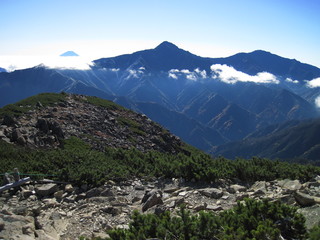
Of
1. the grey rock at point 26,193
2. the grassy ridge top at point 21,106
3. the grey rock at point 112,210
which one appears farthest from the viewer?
the grassy ridge top at point 21,106

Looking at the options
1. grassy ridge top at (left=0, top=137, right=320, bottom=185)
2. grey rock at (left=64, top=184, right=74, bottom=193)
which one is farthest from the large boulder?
grassy ridge top at (left=0, top=137, right=320, bottom=185)

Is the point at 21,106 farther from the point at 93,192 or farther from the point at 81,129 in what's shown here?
the point at 93,192

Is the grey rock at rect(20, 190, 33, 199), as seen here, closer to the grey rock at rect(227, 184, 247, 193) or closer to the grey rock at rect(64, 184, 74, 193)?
the grey rock at rect(64, 184, 74, 193)

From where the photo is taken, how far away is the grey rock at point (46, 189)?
16312mm

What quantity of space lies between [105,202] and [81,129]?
35402 mm

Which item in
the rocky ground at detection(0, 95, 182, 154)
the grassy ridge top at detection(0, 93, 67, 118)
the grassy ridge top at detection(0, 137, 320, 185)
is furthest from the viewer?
the grassy ridge top at detection(0, 93, 67, 118)

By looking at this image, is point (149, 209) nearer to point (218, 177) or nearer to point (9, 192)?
point (218, 177)

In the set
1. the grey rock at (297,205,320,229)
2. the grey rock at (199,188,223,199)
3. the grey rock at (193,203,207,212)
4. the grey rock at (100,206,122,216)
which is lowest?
the grey rock at (100,206,122,216)

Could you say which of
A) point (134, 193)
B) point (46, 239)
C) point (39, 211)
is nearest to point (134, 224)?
point (46, 239)

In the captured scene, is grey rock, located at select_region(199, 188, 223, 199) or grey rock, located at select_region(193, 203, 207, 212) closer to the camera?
grey rock, located at select_region(193, 203, 207, 212)

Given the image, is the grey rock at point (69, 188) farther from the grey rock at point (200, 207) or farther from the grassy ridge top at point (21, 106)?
the grassy ridge top at point (21, 106)

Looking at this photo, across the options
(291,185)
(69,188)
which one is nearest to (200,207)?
(291,185)

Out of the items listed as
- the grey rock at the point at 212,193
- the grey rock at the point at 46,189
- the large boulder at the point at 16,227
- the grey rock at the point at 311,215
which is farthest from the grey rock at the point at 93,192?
the grey rock at the point at 311,215

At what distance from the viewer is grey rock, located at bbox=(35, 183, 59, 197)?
1631 cm
